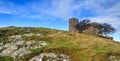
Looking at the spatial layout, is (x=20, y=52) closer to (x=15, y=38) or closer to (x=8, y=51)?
(x=8, y=51)

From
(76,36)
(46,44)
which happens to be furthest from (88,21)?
(46,44)

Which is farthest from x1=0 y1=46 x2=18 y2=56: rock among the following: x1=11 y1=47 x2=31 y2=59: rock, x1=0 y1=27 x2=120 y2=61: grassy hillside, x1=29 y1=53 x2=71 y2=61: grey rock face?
x1=29 y1=53 x2=71 y2=61: grey rock face

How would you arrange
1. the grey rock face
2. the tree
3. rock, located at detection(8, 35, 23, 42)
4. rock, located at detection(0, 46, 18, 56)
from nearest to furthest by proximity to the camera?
the grey rock face, rock, located at detection(0, 46, 18, 56), rock, located at detection(8, 35, 23, 42), the tree

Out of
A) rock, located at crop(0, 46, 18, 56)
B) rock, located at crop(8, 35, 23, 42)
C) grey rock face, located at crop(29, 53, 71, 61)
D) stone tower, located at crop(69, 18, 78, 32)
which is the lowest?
grey rock face, located at crop(29, 53, 71, 61)

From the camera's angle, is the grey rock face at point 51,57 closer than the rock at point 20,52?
Yes

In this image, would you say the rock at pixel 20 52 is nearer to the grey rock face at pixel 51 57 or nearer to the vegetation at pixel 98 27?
the grey rock face at pixel 51 57

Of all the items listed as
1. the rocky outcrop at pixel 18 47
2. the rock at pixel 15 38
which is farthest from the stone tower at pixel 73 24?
the rocky outcrop at pixel 18 47

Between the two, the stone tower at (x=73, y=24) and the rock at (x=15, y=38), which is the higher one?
the stone tower at (x=73, y=24)

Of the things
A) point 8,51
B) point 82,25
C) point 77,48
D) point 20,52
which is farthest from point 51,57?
point 82,25

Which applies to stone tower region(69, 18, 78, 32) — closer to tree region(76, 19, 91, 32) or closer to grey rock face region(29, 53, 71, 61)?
tree region(76, 19, 91, 32)

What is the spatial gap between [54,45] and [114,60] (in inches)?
483

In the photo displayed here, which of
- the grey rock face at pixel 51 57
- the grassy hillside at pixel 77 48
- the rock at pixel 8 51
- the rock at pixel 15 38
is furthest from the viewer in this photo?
the rock at pixel 15 38

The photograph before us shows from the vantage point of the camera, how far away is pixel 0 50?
4762 centimetres

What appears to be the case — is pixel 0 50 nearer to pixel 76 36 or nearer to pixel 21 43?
pixel 21 43
